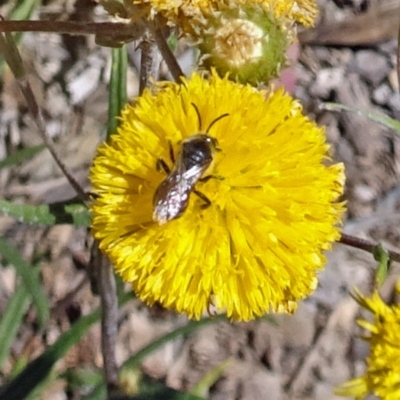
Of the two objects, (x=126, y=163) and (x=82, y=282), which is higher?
(x=126, y=163)

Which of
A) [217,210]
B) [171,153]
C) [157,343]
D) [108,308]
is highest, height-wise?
[171,153]

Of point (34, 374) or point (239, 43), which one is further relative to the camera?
point (34, 374)

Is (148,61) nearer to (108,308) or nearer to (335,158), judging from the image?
(108,308)

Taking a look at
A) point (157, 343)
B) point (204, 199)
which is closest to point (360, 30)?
point (157, 343)

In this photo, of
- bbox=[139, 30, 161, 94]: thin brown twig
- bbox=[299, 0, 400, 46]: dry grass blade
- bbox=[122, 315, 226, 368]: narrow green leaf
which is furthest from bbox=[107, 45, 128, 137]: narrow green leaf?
bbox=[299, 0, 400, 46]: dry grass blade

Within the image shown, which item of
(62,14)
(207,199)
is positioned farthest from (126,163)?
(62,14)

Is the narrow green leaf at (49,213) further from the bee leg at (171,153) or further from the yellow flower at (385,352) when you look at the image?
the yellow flower at (385,352)

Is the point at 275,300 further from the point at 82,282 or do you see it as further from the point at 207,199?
the point at 82,282

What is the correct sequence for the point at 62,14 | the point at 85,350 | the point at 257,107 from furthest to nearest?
1. the point at 62,14
2. the point at 85,350
3. the point at 257,107
